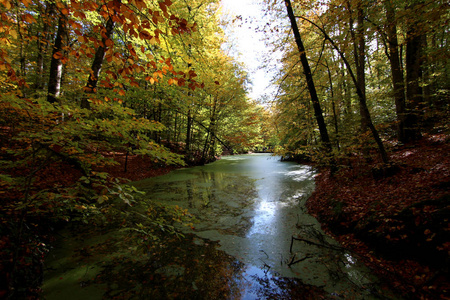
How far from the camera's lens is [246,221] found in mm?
4320

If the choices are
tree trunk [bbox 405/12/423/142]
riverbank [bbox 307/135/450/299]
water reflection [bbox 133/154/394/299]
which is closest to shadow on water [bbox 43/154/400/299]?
water reflection [bbox 133/154/394/299]

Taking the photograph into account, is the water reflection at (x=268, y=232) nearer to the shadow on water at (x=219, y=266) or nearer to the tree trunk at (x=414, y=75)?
the shadow on water at (x=219, y=266)

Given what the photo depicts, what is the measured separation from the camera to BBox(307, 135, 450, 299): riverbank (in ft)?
7.18

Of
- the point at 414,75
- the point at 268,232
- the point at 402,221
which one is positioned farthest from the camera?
the point at 414,75

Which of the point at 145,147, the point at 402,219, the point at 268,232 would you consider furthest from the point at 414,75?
A: the point at 145,147

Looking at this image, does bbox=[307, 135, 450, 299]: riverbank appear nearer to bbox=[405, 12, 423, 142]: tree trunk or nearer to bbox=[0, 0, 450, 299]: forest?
bbox=[0, 0, 450, 299]: forest

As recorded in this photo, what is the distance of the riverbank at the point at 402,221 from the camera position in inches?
86.2

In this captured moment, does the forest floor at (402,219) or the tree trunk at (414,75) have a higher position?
the tree trunk at (414,75)

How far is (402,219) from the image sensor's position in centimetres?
282

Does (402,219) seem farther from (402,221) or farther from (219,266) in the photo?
(219,266)

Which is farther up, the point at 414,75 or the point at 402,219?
the point at 414,75

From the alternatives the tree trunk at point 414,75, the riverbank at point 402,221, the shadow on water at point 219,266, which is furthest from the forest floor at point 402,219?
the tree trunk at point 414,75

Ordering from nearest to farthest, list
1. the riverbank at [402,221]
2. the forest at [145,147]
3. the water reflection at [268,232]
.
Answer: the forest at [145,147], the riverbank at [402,221], the water reflection at [268,232]

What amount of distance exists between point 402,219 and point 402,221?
4 cm
